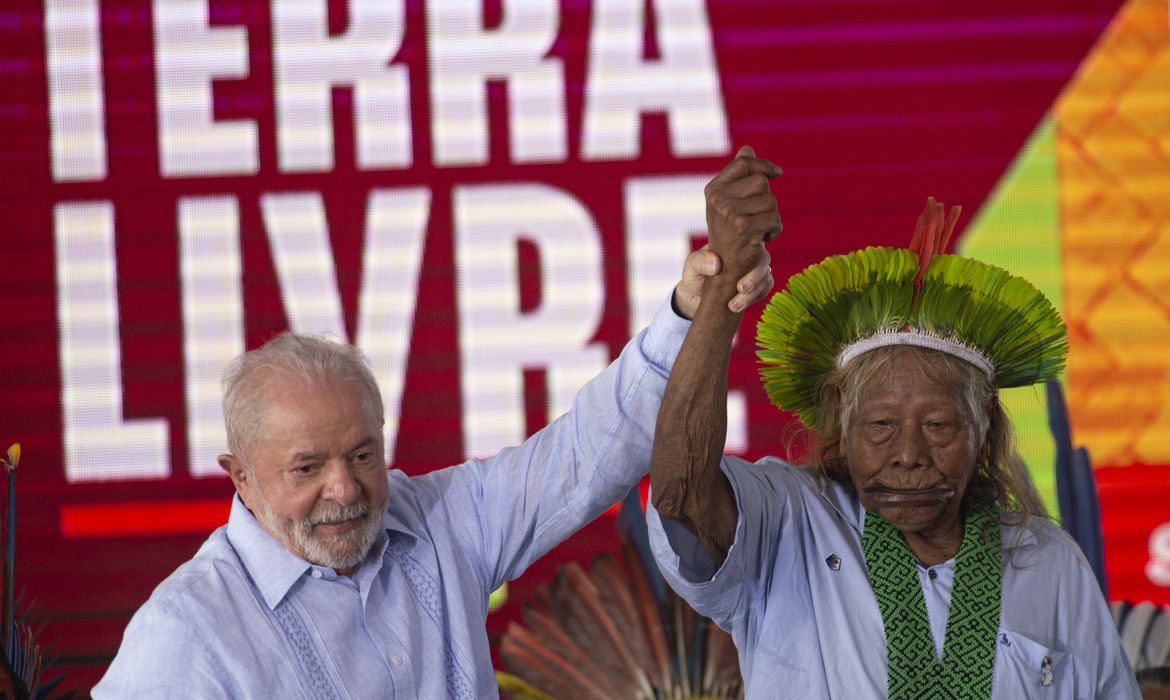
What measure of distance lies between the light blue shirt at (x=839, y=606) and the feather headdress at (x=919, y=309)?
0.82ft

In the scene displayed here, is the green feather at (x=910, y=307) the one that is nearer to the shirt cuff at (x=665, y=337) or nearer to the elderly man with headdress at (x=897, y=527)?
the elderly man with headdress at (x=897, y=527)

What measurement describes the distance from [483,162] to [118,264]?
44.0 inches

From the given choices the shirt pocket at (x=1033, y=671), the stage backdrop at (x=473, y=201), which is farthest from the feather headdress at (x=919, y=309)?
the stage backdrop at (x=473, y=201)

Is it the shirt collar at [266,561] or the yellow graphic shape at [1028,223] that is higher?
the yellow graphic shape at [1028,223]

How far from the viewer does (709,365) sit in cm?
205

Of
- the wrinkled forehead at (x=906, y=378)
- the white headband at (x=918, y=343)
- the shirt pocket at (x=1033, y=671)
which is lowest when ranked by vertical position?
the shirt pocket at (x=1033, y=671)

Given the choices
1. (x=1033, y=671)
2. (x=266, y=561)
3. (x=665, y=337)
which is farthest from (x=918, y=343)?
(x=266, y=561)

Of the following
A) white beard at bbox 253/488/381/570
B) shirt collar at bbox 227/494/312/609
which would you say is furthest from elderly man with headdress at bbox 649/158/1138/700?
shirt collar at bbox 227/494/312/609

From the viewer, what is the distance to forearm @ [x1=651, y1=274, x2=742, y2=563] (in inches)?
80.8

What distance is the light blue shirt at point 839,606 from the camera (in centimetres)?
219

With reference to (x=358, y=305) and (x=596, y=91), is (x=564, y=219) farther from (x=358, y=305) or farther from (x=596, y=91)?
(x=358, y=305)

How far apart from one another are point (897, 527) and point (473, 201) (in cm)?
211

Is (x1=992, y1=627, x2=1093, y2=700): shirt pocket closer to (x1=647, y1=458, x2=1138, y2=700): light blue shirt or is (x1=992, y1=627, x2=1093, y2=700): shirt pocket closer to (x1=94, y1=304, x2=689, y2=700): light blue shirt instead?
(x1=647, y1=458, x2=1138, y2=700): light blue shirt

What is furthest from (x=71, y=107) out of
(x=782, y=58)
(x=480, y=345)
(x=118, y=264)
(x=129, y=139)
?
(x=782, y=58)
